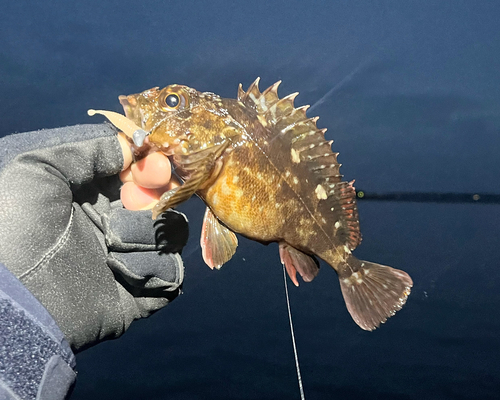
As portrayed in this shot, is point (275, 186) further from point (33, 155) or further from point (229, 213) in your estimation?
point (33, 155)

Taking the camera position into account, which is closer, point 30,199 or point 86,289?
point 30,199

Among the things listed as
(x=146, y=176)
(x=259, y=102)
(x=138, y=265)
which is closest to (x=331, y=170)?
(x=259, y=102)

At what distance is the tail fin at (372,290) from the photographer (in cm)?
213

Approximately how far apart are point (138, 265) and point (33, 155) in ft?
2.28

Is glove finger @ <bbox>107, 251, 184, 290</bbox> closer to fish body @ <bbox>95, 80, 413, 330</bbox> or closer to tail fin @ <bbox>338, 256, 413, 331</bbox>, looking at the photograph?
fish body @ <bbox>95, 80, 413, 330</bbox>

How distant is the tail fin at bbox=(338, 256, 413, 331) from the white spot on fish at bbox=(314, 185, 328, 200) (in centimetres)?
38

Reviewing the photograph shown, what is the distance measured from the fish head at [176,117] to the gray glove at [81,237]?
0.55 feet

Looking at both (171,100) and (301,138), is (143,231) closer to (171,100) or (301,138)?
(171,100)

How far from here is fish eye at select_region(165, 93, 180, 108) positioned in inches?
75.7

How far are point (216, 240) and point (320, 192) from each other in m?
0.58

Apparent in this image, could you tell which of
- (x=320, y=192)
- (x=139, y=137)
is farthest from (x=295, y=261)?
(x=139, y=137)

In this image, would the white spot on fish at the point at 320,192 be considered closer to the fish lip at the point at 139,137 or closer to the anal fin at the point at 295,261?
the anal fin at the point at 295,261

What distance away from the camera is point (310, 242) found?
205cm

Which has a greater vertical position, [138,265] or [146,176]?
[146,176]
